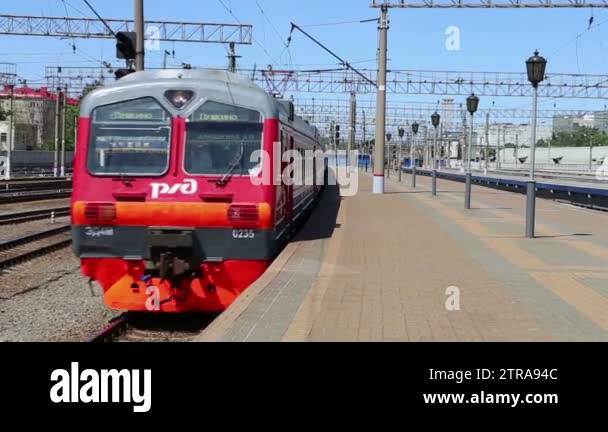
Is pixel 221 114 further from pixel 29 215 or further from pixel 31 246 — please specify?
pixel 29 215

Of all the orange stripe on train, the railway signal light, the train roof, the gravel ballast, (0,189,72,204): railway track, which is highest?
the railway signal light

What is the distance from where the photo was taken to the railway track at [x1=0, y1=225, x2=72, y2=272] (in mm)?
15133

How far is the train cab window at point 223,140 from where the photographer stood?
9469 millimetres

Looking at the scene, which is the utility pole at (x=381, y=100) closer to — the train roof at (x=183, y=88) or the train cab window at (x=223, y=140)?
the train roof at (x=183, y=88)

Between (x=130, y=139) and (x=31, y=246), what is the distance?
29.6 feet

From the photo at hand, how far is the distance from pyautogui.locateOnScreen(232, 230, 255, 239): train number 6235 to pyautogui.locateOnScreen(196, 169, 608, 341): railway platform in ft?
1.91

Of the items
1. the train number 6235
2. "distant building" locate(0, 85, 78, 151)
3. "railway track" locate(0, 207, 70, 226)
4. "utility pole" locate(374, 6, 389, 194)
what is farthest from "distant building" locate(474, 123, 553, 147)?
the train number 6235

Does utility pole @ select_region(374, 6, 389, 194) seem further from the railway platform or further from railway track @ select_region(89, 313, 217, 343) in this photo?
railway track @ select_region(89, 313, 217, 343)

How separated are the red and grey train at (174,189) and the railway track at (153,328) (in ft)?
1.44

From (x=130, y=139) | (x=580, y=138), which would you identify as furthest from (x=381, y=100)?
(x=580, y=138)

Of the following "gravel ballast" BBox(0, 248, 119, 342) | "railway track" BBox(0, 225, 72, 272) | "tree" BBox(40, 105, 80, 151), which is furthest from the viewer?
"tree" BBox(40, 105, 80, 151)

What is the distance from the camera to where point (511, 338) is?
6645mm
